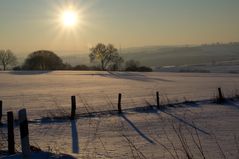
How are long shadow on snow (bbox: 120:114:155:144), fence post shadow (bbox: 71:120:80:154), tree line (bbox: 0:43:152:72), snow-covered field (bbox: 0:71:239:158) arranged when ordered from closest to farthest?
→ snow-covered field (bbox: 0:71:239:158) → fence post shadow (bbox: 71:120:80:154) → long shadow on snow (bbox: 120:114:155:144) → tree line (bbox: 0:43:152:72)

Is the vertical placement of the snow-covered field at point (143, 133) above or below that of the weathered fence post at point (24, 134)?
below

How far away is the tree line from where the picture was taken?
11388 centimetres

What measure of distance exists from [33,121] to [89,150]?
736 centimetres

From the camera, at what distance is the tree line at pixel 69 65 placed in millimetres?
113875

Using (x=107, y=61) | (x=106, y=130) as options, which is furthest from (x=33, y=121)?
→ (x=107, y=61)

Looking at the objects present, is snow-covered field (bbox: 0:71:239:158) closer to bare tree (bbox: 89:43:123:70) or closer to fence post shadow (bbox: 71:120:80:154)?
fence post shadow (bbox: 71:120:80:154)

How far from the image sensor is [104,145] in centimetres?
1127

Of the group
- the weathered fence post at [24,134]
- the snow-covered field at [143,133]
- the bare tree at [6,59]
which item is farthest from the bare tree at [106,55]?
the weathered fence post at [24,134]

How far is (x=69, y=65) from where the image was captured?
123125mm

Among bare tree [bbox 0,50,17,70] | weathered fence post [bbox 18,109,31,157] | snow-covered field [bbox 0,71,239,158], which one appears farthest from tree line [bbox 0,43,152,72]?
weathered fence post [bbox 18,109,31,157]

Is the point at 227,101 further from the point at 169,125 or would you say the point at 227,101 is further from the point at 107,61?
the point at 107,61

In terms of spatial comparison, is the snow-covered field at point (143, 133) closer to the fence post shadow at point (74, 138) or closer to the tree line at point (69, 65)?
the fence post shadow at point (74, 138)

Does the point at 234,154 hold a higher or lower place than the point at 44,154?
lower

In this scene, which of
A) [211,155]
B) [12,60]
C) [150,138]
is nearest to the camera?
[211,155]
